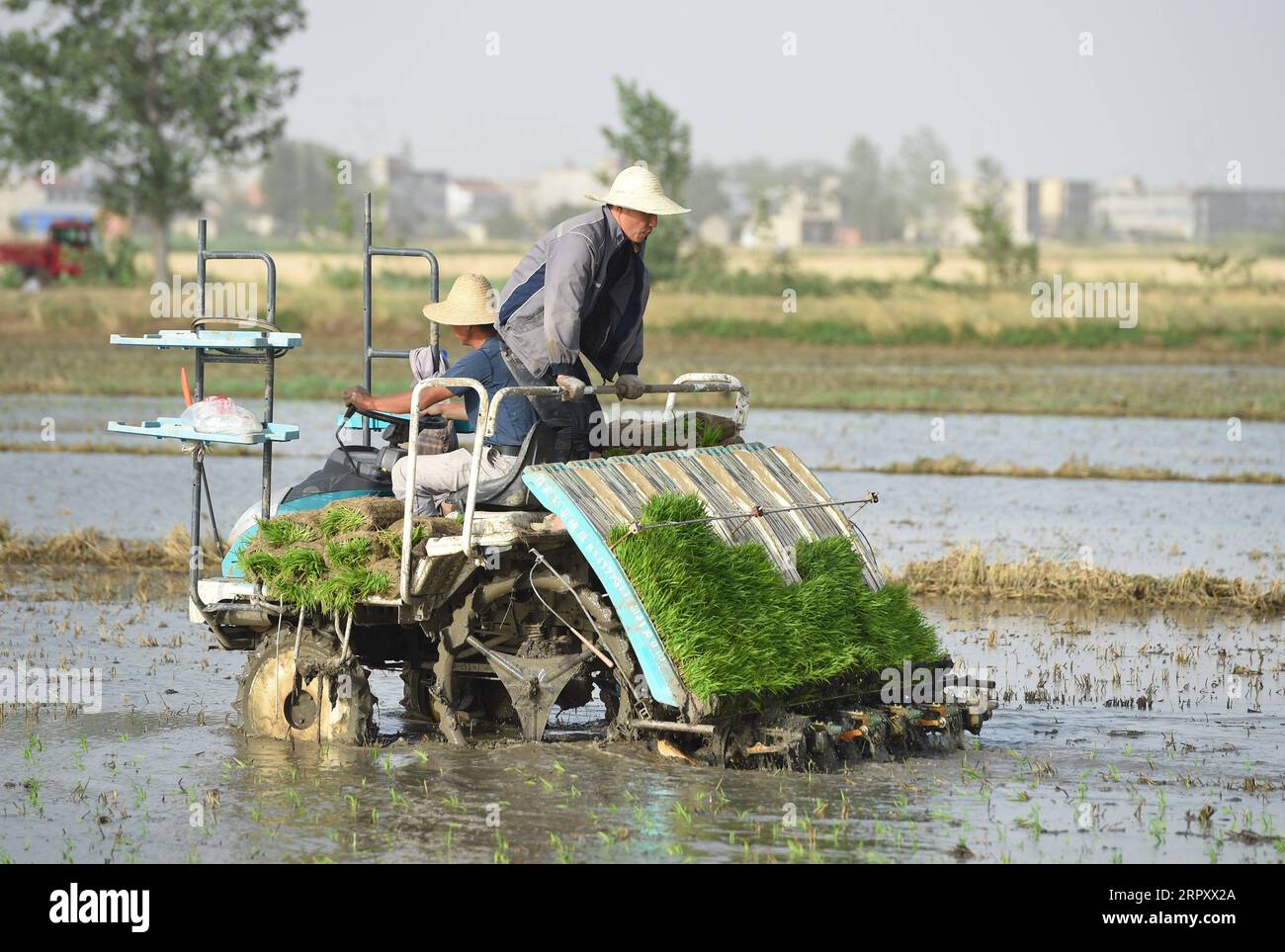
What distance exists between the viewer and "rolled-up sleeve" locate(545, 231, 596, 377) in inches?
336

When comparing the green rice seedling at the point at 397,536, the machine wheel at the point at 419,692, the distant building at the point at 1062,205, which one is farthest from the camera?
the distant building at the point at 1062,205

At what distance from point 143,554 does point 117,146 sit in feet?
149

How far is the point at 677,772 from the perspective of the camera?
844 centimetres

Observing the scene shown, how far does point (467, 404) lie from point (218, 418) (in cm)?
117

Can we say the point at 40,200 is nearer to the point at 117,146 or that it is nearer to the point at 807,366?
the point at 117,146

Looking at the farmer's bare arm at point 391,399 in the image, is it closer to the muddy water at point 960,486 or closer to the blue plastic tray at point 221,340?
the blue plastic tray at point 221,340

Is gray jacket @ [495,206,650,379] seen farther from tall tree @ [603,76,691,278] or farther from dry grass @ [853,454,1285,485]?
tall tree @ [603,76,691,278]

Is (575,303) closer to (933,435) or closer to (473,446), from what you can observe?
(473,446)


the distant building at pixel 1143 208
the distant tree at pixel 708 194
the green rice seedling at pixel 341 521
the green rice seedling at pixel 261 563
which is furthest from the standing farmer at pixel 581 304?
the distant building at pixel 1143 208

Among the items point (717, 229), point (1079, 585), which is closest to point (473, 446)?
point (1079, 585)

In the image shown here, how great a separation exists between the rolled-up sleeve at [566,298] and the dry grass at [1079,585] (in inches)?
222

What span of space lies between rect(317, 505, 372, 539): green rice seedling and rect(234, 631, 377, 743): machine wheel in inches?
22.7

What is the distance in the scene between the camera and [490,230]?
519 feet

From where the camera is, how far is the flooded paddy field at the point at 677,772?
7.39 m
